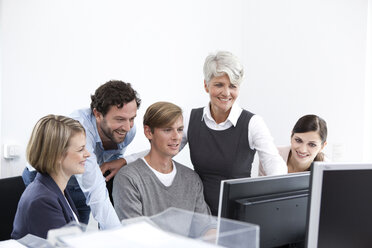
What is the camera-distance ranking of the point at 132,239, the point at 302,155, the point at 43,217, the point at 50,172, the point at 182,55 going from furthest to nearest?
the point at 182,55 < the point at 302,155 < the point at 50,172 < the point at 43,217 < the point at 132,239

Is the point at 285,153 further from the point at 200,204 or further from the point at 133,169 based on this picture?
the point at 133,169

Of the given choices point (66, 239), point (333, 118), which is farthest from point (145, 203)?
point (333, 118)

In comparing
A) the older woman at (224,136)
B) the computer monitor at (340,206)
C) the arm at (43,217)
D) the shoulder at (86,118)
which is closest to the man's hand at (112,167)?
the older woman at (224,136)

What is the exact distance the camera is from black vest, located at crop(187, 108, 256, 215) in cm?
202

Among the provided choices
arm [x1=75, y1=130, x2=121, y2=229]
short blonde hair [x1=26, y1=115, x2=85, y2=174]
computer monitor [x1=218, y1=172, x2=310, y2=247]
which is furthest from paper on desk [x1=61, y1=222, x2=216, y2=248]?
A: arm [x1=75, y1=130, x2=121, y2=229]

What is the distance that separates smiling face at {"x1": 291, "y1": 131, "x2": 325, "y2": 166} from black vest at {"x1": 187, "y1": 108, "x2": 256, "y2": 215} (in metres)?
0.44

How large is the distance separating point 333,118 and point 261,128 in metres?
1.53

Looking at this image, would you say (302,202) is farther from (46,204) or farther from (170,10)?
Answer: (170,10)

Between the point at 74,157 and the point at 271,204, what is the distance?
0.79m

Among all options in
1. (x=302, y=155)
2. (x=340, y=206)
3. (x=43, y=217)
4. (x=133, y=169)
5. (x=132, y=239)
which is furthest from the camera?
(x=302, y=155)

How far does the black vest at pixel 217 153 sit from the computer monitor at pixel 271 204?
639 millimetres

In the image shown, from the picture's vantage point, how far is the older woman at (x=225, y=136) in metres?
1.98

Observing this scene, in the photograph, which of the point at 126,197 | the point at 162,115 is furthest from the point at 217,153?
the point at 126,197

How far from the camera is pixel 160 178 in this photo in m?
1.98
